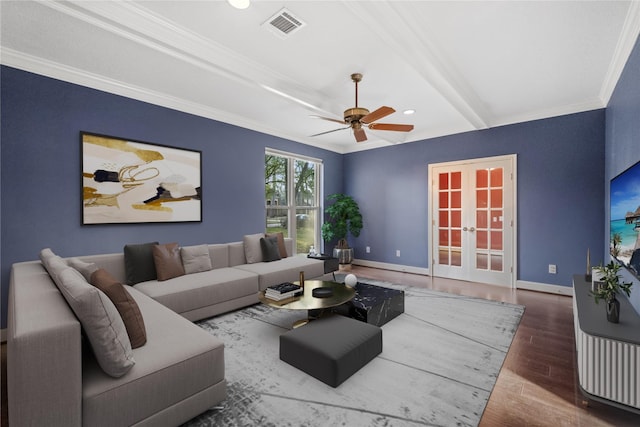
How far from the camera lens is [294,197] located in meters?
5.88

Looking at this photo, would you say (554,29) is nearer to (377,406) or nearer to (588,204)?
(588,204)

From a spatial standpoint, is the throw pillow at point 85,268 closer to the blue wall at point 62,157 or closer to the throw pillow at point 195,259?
the blue wall at point 62,157

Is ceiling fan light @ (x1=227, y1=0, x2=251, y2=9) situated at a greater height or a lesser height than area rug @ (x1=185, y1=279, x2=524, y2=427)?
greater

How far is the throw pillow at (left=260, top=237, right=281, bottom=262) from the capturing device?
4.31m

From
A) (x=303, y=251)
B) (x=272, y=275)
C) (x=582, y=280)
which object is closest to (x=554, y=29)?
(x=582, y=280)

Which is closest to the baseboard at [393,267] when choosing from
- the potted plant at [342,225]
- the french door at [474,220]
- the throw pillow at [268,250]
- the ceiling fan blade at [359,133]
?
the french door at [474,220]

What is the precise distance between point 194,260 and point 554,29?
4348 mm

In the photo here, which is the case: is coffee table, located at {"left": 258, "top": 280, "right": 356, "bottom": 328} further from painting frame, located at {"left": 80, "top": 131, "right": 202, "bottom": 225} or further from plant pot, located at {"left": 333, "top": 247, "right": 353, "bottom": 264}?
plant pot, located at {"left": 333, "top": 247, "right": 353, "bottom": 264}

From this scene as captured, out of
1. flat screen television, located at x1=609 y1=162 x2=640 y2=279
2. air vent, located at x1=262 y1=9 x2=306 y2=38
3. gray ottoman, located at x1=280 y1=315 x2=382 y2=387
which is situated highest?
air vent, located at x1=262 y1=9 x2=306 y2=38

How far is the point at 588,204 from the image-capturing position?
401cm

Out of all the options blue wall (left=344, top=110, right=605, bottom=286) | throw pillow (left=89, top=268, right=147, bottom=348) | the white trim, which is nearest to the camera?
throw pillow (left=89, top=268, right=147, bottom=348)

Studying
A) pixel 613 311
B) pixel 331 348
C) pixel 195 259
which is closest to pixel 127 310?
pixel 331 348

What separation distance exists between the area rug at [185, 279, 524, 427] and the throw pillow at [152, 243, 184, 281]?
0.69 m

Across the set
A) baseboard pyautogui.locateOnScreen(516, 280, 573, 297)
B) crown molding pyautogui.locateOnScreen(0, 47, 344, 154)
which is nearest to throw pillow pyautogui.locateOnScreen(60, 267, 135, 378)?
crown molding pyautogui.locateOnScreen(0, 47, 344, 154)
